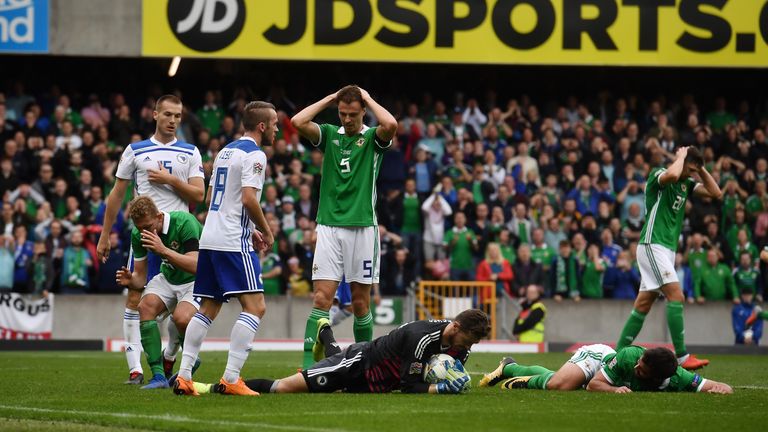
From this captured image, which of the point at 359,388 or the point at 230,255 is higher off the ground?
the point at 230,255

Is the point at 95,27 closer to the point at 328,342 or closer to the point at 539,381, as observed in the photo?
the point at 328,342

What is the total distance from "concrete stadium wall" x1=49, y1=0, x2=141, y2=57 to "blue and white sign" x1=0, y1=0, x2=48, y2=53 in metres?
0.23

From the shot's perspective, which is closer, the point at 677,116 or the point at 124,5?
the point at 124,5

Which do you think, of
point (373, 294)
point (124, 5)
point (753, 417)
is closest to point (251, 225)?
point (753, 417)

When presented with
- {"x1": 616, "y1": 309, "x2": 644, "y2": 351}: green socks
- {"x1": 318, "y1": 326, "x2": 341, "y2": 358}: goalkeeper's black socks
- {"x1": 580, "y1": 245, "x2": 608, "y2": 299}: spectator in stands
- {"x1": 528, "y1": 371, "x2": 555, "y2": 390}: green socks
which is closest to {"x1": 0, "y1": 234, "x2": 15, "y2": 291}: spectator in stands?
{"x1": 580, "y1": 245, "x2": 608, "y2": 299}: spectator in stands

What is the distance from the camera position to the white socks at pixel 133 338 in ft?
40.2

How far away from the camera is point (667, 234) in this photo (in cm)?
1525

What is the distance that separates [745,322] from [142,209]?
15863 millimetres

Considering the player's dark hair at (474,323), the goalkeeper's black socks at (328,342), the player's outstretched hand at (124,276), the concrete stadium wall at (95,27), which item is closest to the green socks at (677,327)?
the goalkeeper's black socks at (328,342)

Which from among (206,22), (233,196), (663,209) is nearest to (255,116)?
(233,196)

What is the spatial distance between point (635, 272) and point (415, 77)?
8.13m

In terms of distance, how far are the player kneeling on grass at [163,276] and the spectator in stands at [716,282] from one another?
15077 mm

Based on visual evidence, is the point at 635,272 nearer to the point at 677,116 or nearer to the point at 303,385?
the point at 677,116

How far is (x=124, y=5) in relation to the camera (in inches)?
1050
